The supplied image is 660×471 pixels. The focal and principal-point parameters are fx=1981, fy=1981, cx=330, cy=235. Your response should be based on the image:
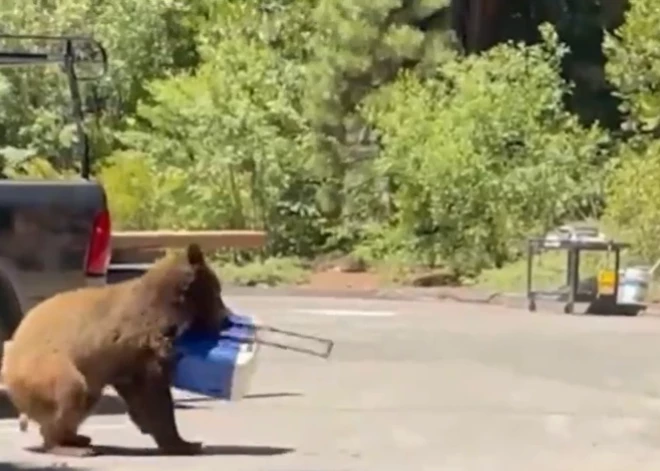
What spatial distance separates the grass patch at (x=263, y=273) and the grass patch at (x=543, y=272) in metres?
2.70

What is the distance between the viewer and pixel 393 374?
15.9 meters

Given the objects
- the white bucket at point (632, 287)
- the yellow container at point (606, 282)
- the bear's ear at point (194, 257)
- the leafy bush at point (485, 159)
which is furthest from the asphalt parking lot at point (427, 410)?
the leafy bush at point (485, 159)

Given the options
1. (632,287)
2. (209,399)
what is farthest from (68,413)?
(632,287)

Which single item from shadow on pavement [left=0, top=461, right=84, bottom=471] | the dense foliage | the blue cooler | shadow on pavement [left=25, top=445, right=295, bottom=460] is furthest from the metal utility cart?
shadow on pavement [left=0, top=461, right=84, bottom=471]

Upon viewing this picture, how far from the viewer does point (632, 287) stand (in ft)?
78.0

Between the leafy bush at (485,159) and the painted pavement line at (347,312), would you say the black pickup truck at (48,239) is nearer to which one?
the painted pavement line at (347,312)

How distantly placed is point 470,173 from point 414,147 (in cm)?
130

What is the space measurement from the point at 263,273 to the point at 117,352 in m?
17.0

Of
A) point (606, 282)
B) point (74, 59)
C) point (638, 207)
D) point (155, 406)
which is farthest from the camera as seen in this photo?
point (638, 207)

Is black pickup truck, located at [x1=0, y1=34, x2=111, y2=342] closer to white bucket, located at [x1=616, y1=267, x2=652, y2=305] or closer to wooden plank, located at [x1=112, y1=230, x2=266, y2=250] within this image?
wooden plank, located at [x1=112, y1=230, x2=266, y2=250]

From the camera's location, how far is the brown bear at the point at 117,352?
35.0 ft

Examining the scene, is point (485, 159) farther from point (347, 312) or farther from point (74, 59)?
point (74, 59)

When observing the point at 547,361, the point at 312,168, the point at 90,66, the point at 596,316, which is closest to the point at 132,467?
the point at 90,66

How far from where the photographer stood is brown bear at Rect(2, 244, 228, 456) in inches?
420
